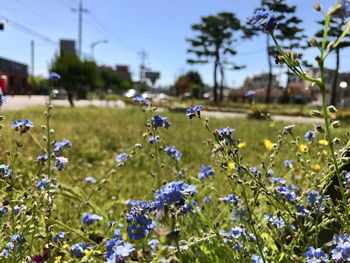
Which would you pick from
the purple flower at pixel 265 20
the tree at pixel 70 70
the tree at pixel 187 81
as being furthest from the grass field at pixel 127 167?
the tree at pixel 187 81

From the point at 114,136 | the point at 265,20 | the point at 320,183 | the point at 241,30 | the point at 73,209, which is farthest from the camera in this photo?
the point at 241,30

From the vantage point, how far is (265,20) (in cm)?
121

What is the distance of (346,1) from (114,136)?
7289 millimetres

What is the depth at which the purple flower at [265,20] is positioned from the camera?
47.7 inches

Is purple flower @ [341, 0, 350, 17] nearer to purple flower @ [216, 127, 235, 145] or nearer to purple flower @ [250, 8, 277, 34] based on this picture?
purple flower @ [250, 8, 277, 34]

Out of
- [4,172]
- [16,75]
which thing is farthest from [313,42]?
[16,75]

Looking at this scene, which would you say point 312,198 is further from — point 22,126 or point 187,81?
point 187,81

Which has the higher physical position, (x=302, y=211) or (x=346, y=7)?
(x=346, y=7)

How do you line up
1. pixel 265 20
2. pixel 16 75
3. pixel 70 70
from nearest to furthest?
pixel 265 20 < pixel 70 70 < pixel 16 75

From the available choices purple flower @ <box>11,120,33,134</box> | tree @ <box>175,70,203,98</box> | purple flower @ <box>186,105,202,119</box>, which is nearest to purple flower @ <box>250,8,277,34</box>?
purple flower @ <box>186,105,202,119</box>

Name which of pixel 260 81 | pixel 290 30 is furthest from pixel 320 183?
pixel 260 81

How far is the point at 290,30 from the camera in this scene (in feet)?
132

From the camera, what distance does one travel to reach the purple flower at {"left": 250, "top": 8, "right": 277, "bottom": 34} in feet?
3.97

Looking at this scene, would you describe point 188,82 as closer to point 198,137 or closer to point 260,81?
point 260,81
